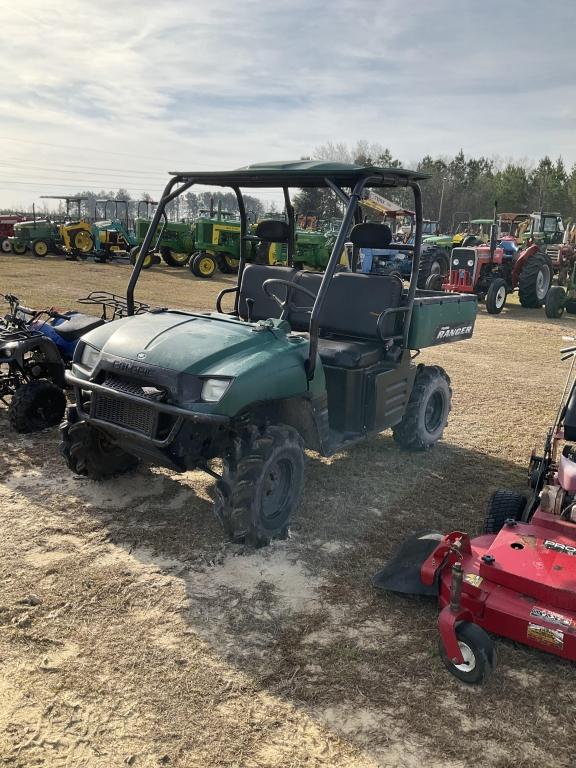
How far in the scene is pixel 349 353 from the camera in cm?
461

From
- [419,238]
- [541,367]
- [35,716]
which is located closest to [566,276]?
[541,367]

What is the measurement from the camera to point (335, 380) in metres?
4.64

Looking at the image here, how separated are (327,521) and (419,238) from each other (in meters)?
2.13

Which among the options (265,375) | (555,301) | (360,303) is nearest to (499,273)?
(555,301)

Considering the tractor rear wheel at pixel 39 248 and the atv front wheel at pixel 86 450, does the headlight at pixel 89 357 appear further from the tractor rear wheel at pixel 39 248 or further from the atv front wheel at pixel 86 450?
the tractor rear wheel at pixel 39 248

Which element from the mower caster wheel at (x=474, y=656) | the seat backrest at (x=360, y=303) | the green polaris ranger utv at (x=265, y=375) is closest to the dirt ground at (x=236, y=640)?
the mower caster wheel at (x=474, y=656)

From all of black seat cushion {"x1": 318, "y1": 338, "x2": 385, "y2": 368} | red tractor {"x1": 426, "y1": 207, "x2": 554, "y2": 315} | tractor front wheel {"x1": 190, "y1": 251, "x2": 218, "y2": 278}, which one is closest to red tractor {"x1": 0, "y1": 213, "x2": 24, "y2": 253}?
tractor front wheel {"x1": 190, "y1": 251, "x2": 218, "y2": 278}

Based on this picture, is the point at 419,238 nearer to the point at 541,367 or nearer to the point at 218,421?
the point at 218,421

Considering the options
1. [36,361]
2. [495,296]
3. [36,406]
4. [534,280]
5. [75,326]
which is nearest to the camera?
[36,406]

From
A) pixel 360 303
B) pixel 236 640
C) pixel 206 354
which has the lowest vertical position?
pixel 236 640

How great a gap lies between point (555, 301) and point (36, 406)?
11014 mm

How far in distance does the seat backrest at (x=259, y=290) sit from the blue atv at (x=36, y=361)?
948 mm

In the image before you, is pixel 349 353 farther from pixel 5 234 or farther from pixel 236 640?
pixel 5 234

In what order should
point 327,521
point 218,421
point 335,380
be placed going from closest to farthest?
1. point 218,421
2. point 327,521
3. point 335,380
